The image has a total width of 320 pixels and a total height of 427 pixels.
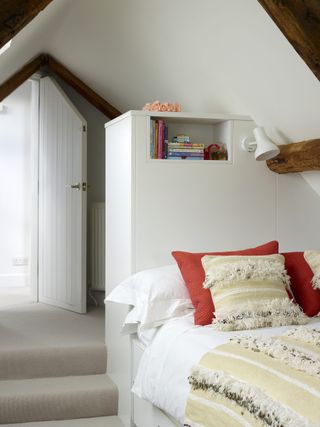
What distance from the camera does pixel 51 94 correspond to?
556cm

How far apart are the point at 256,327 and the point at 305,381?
810 mm

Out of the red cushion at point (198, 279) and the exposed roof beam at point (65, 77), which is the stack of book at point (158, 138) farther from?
the exposed roof beam at point (65, 77)

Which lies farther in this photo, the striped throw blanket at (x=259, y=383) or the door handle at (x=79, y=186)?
the door handle at (x=79, y=186)

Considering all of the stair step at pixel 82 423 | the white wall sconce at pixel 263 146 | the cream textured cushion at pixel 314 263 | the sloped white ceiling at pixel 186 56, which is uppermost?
the sloped white ceiling at pixel 186 56

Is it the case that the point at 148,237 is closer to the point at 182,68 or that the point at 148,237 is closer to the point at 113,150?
the point at 113,150

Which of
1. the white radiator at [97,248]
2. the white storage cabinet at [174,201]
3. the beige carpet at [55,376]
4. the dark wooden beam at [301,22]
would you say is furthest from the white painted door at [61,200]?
the dark wooden beam at [301,22]

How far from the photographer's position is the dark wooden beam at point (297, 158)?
3.51 metres

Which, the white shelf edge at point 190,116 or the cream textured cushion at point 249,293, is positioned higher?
the white shelf edge at point 190,116

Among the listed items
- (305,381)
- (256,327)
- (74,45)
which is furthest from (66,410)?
(74,45)

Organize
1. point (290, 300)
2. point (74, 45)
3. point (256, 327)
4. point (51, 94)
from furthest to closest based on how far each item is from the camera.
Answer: point (51, 94), point (74, 45), point (290, 300), point (256, 327)

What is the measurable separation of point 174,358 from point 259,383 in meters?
0.64

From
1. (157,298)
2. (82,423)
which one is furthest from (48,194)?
(157,298)

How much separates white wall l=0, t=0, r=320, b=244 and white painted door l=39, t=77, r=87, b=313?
1.50 ft

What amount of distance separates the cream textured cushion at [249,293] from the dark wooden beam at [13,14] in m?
1.40
